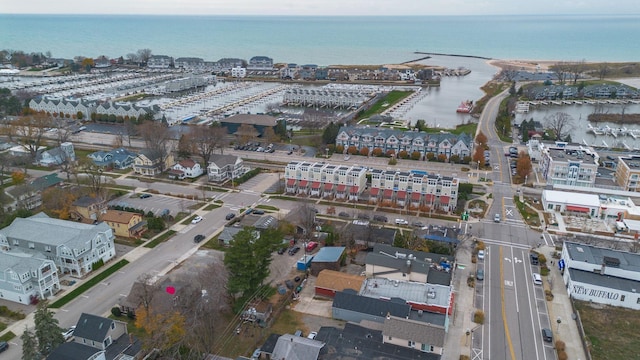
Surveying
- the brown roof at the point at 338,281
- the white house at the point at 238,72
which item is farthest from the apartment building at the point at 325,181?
the white house at the point at 238,72

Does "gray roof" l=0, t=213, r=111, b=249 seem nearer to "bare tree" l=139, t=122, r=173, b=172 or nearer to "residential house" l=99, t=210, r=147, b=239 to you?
"residential house" l=99, t=210, r=147, b=239

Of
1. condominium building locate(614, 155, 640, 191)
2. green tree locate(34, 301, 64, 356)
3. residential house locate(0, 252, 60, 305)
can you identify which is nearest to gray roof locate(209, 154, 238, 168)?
residential house locate(0, 252, 60, 305)

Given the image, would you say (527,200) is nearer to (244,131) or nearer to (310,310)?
(310,310)

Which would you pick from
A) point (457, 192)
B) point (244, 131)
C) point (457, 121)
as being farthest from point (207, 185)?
point (457, 121)

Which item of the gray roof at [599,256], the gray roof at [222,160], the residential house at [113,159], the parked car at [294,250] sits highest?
the gray roof at [222,160]

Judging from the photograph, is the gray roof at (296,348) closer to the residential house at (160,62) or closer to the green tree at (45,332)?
the green tree at (45,332)
